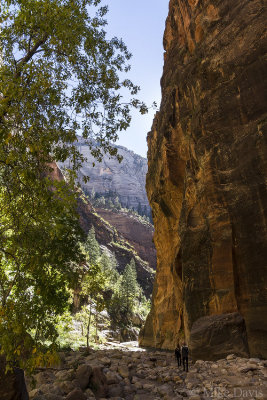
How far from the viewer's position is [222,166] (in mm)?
17094

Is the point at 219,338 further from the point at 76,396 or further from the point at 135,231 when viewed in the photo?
the point at 135,231

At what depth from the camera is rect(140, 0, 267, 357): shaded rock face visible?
1445cm

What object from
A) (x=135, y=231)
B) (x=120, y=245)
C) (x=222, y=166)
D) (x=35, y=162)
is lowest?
(x=35, y=162)

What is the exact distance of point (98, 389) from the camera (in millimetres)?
9156

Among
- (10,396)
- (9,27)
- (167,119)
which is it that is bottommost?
(10,396)

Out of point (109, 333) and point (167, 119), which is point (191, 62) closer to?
point (167, 119)

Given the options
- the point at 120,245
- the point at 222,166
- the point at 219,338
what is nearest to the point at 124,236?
the point at 120,245

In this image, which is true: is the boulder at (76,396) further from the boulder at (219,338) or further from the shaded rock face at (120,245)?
the shaded rock face at (120,245)

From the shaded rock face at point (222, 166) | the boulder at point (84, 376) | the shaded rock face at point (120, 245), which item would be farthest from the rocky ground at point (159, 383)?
the shaded rock face at point (120, 245)

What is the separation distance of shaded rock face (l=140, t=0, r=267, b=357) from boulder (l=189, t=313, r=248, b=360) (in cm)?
42

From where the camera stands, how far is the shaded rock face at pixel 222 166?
569 inches

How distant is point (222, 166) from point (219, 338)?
385 inches

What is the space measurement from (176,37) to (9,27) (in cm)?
2961

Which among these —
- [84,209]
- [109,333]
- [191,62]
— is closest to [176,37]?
[191,62]
